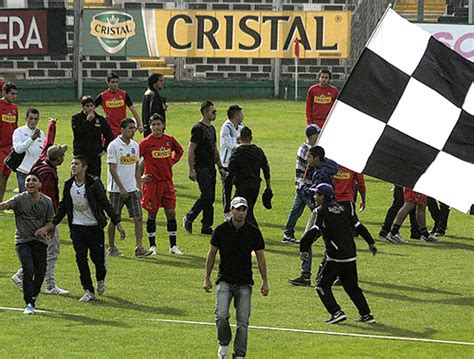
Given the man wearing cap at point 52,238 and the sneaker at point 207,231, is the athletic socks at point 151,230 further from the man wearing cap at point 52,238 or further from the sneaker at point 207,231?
the man wearing cap at point 52,238

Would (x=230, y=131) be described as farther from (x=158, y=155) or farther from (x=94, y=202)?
(x=94, y=202)

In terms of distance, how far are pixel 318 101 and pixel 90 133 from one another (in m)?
5.55

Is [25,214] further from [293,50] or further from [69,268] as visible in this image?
[293,50]

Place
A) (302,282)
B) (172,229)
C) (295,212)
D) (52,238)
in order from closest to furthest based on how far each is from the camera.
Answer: (52,238) → (302,282) → (172,229) → (295,212)

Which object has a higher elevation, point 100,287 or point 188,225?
point 100,287

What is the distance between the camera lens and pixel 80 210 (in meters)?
16.6

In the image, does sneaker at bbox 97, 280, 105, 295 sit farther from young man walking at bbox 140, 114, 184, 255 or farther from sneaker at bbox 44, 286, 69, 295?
young man walking at bbox 140, 114, 184, 255

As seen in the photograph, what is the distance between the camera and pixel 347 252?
1542cm

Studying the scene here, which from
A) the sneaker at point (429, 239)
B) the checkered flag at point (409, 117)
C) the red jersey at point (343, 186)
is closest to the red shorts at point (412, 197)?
the sneaker at point (429, 239)

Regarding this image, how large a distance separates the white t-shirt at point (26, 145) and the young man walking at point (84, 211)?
4.77m

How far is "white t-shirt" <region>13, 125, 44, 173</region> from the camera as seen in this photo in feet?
70.1

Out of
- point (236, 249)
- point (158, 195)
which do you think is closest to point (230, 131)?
point (158, 195)

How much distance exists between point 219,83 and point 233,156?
22505mm

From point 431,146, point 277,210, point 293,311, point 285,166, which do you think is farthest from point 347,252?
point 285,166
